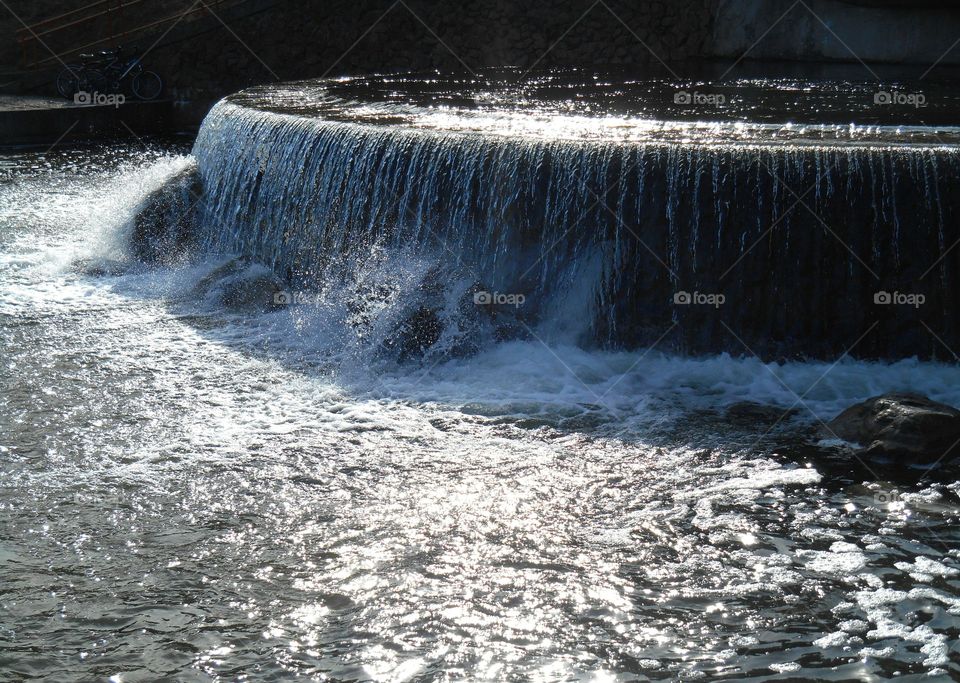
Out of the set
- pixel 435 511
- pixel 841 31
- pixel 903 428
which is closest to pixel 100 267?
pixel 435 511

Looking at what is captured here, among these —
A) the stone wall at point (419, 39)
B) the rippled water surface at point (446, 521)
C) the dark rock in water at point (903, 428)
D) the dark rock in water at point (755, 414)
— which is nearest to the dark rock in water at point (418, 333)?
the rippled water surface at point (446, 521)

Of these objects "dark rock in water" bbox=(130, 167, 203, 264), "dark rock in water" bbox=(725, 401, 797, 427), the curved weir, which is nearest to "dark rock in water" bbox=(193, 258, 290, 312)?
the curved weir

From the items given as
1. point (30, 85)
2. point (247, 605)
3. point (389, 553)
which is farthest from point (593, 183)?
point (30, 85)

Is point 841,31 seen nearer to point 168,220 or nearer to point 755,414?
point 168,220

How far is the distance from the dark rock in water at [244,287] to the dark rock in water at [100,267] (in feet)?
2.96

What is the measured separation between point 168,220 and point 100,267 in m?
1.07

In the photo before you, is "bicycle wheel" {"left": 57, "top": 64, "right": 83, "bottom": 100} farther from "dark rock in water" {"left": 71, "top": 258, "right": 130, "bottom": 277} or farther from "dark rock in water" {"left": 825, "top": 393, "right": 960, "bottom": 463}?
"dark rock in water" {"left": 825, "top": 393, "right": 960, "bottom": 463}

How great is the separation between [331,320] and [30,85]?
11755mm

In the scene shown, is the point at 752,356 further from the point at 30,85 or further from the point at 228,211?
the point at 30,85

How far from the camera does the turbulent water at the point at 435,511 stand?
438 centimetres

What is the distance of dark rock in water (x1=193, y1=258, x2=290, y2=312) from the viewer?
9250 millimetres

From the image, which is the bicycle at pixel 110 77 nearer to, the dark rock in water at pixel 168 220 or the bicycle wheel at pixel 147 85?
the bicycle wheel at pixel 147 85

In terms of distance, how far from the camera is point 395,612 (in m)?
4.61

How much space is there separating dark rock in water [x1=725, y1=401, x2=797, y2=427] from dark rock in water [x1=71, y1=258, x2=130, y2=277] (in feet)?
19.6
